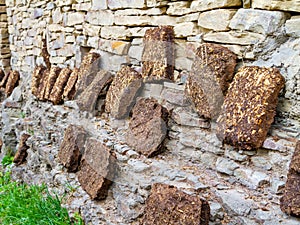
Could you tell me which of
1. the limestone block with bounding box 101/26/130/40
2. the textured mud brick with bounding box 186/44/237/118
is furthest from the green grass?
the limestone block with bounding box 101/26/130/40

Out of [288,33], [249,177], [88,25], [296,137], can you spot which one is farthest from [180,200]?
[88,25]

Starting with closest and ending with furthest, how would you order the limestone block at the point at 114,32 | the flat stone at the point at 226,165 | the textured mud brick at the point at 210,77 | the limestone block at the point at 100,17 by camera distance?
the flat stone at the point at 226,165 → the textured mud brick at the point at 210,77 → the limestone block at the point at 114,32 → the limestone block at the point at 100,17

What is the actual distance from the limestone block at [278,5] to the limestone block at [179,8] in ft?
1.57

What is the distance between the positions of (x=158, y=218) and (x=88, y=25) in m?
1.94

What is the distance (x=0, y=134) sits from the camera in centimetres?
481

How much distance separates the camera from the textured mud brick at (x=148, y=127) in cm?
221

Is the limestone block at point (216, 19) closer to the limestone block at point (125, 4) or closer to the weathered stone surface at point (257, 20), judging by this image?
the weathered stone surface at point (257, 20)

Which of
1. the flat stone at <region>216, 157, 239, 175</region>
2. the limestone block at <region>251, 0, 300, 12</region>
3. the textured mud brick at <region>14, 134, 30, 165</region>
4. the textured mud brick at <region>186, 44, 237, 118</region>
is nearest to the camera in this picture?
the limestone block at <region>251, 0, 300, 12</region>

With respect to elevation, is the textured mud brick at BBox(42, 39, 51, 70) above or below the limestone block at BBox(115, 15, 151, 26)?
below

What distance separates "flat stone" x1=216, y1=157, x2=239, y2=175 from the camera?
1.82m

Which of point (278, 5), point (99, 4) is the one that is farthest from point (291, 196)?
point (99, 4)

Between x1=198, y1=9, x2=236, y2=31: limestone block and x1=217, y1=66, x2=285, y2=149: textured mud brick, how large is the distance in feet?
0.95

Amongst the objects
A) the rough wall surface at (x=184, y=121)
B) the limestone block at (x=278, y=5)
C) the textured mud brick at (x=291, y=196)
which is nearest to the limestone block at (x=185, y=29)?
the rough wall surface at (x=184, y=121)

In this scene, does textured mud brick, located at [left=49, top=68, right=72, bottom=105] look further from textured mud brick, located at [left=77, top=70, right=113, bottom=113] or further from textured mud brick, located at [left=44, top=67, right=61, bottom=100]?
textured mud brick, located at [left=77, top=70, right=113, bottom=113]
